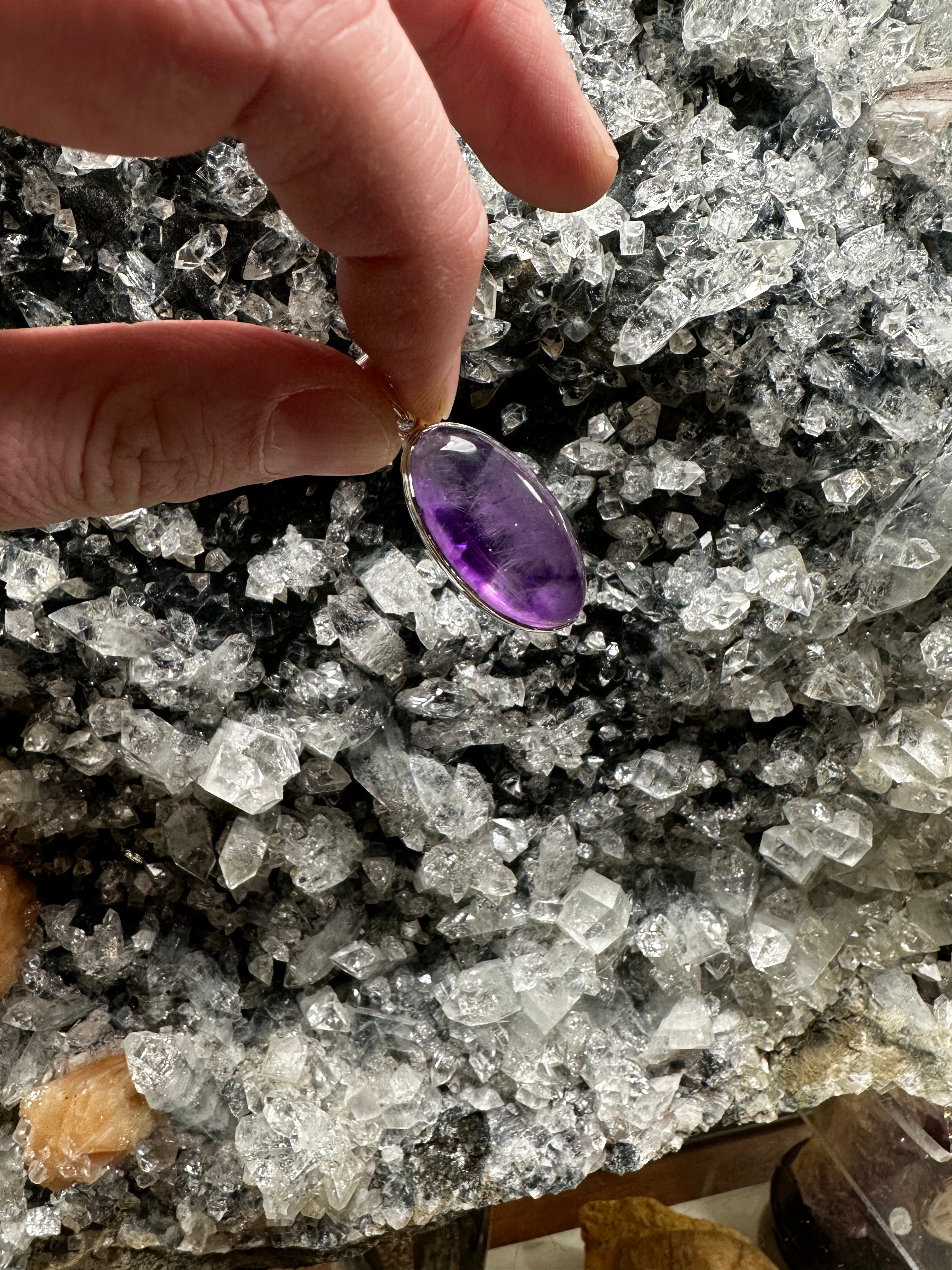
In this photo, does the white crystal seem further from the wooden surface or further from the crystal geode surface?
the wooden surface

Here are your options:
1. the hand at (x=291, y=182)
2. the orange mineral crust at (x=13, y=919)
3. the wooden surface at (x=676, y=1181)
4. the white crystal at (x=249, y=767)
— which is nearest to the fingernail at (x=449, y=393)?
the hand at (x=291, y=182)

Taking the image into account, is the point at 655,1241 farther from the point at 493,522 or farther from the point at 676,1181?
the point at 493,522

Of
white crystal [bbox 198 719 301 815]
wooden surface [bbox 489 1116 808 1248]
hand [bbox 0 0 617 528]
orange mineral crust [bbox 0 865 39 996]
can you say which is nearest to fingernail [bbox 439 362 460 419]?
hand [bbox 0 0 617 528]

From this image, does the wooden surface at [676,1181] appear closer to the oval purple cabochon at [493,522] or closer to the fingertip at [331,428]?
the oval purple cabochon at [493,522]

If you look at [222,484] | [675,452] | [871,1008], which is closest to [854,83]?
[675,452]

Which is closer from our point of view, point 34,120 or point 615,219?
point 34,120

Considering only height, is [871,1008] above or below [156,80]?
below

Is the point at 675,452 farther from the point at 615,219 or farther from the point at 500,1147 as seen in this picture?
the point at 500,1147
